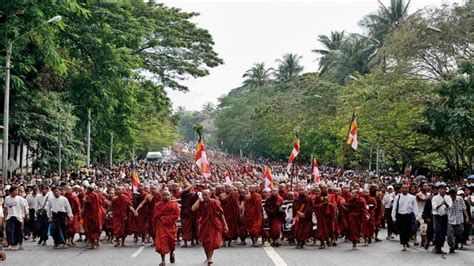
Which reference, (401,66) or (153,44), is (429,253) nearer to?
(401,66)

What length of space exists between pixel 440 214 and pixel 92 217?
9129mm

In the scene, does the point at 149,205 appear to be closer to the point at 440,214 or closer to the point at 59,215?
the point at 59,215

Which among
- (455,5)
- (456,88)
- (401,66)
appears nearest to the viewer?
(456,88)

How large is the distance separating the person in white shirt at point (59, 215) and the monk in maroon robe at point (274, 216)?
18.0 feet

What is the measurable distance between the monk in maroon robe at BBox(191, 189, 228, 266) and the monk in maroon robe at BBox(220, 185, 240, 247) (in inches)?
140

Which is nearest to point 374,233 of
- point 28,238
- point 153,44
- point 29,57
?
point 28,238

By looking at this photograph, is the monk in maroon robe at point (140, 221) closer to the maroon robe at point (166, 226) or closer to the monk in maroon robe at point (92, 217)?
the monk in maroon robe at point (92, 217)

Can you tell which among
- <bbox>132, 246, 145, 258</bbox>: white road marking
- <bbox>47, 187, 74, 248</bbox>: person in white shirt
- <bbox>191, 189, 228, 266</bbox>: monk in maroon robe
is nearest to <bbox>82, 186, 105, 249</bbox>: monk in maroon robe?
<bbox>47, 187, 74, 248</bbox>: person in white shirt

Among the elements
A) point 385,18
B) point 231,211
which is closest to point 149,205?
point 231,211

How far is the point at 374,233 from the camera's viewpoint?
20609mm

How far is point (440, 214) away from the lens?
17094 millimetres

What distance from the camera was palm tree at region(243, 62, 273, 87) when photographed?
380 ft

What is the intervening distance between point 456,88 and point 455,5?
31.1 ft

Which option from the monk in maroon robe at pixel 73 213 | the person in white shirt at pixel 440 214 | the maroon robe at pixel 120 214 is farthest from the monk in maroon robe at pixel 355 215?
the monk in maroon robe at pixel 73 213
